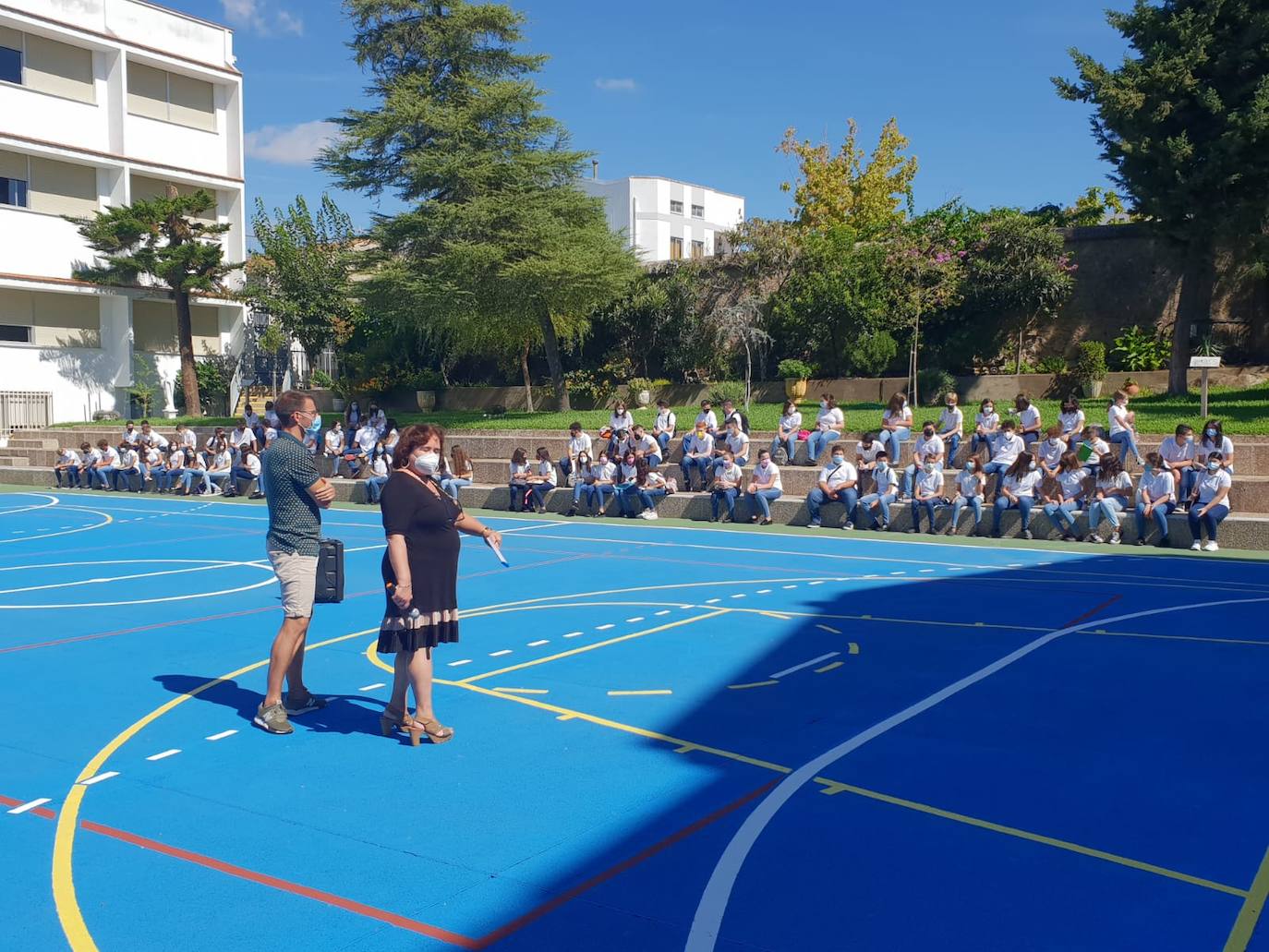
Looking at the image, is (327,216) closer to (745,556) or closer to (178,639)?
(745,556)

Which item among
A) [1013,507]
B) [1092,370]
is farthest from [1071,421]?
[1092,370]

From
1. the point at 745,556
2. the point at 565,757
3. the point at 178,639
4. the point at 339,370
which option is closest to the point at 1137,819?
the point at 565,757

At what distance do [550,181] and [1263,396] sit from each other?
1793cm

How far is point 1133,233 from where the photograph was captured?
1014 inches

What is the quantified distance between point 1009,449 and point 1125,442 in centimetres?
212

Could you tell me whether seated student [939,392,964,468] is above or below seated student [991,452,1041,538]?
above

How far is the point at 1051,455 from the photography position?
1683 centimetres

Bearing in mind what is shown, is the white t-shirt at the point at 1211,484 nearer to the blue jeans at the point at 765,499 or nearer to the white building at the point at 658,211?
the blue jeans at the point at 765,499

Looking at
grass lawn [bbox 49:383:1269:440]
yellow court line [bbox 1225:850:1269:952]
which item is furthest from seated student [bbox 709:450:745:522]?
yellow court line [bbox 1225:850:1269:952]

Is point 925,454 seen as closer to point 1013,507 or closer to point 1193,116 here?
point 1013,507

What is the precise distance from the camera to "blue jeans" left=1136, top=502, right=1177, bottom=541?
15.4m

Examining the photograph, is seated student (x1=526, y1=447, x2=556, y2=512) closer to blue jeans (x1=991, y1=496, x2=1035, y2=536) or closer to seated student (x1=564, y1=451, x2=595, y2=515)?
seated student (x1=564, y1=451, x2=595, y2=515)

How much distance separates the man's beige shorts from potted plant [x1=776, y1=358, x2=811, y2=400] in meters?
21.5

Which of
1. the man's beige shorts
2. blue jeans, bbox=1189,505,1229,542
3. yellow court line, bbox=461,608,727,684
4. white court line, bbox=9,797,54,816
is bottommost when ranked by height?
white court line, bbox=9,797,54,816
